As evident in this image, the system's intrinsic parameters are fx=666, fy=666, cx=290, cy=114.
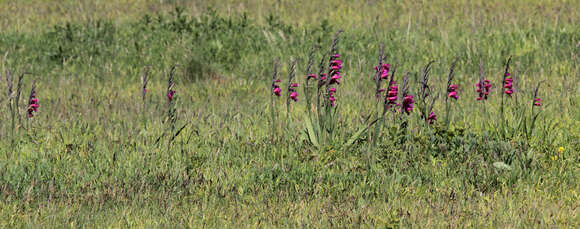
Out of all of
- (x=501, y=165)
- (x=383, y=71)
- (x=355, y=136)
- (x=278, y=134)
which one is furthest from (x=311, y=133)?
(x=501, y=165)

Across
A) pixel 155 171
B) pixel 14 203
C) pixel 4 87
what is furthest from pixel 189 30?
pixel 14 203

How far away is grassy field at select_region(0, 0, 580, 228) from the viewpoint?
12.8ft

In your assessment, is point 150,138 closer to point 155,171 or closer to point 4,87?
point 155,171

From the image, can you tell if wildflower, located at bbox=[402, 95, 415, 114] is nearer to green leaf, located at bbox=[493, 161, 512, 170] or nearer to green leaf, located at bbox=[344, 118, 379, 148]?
green leaf, located at bbox=[344, 118, 379, 148]

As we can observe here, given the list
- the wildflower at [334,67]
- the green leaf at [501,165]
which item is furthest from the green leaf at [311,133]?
the green leaf at [501,165]

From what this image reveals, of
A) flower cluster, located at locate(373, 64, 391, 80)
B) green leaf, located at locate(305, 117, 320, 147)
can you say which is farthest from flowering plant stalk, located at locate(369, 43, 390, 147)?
green leaf, located at locate(305, 117, 320, 147)

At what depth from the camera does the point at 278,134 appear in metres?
5.46

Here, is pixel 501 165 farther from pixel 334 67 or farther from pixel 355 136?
pixel 334 67

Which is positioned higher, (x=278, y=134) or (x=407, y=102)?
(x=407, y=102)

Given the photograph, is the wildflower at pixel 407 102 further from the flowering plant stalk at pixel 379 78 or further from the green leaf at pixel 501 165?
the green leaf at pixel 501 165

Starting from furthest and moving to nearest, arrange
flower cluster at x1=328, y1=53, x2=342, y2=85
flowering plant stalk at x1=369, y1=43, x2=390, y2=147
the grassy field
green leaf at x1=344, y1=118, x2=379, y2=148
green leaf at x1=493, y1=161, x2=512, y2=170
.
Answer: flower cluster at x1=328, y1=53, x2=342, y2=85 < green leaf at x1=344, y1=118, x2=379, y2=148 < flowering plant stalk at x1=369, y1=43, x2=390, y2=147 < green leaf at x1=493, y1=161, x2=512, y2=170 < the grassy field

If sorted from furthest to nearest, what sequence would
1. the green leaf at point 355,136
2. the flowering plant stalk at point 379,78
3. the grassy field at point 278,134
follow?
the green leaf at point 355,136 → the flowering plant stalk at point 379,78 → the grassy field at point 278,134

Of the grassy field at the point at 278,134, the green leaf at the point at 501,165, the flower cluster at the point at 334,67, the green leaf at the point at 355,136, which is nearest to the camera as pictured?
the grassy field at the point at 278,134

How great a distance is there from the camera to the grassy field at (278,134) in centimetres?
391
